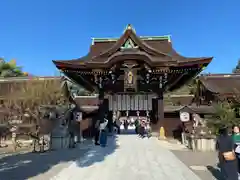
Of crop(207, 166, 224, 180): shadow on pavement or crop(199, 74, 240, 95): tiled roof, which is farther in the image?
crop(199, 74, 240, 95): tiled roof

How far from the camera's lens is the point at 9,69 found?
33781 mm

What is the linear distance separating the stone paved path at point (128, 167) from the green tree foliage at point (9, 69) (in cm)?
2796

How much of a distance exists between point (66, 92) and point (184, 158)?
510 inches

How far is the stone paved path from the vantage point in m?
6.59

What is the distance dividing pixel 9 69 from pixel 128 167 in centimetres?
3195

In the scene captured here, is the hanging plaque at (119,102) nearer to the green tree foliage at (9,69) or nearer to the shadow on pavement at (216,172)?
the shadow on pavement at (216,172)

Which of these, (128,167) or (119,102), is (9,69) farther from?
(128,167)

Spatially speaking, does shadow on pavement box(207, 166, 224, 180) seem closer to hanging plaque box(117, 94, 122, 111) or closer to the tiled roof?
hanging plaque box(117, 94, 122, 111)

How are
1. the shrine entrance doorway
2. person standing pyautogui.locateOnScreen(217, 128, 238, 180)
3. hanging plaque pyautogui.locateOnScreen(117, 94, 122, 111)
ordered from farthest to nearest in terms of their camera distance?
hanging plaque pyautogui.locateOnScreen(117, 94, 122, 111) → the shrine entrance doorway → person standing pyautogui.locateOnScreen(217, 128, 238, 180)

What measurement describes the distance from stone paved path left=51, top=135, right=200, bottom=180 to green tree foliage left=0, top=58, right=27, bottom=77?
28.0m

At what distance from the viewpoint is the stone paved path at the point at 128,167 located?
259 inches

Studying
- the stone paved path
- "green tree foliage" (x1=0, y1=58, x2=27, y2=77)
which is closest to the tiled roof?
the stone paved path

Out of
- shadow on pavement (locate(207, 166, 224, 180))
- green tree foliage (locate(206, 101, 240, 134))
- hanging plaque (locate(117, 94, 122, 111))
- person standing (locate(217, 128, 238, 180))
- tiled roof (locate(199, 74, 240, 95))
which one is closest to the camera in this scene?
person standing (locate(217, 128, 238, 180))

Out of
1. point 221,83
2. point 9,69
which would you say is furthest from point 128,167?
point 9,69
